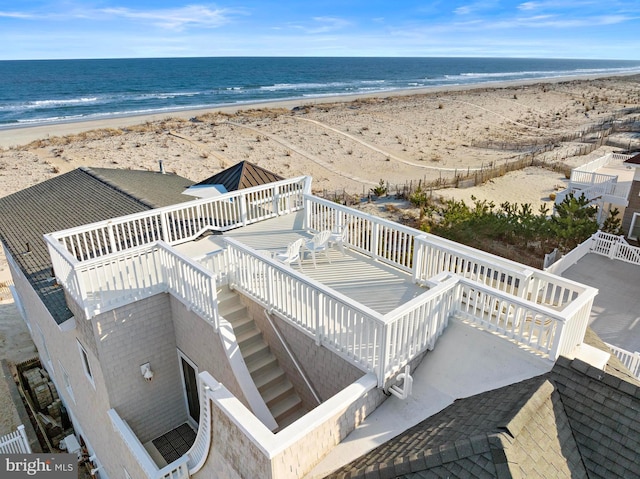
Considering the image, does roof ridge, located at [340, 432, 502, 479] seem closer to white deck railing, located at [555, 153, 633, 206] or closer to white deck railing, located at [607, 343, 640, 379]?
white deck railing, located at [607, 343, 640, 379]

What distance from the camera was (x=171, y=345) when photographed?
7.91 metres

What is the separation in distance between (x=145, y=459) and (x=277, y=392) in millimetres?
2319

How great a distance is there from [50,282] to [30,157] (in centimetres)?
3210

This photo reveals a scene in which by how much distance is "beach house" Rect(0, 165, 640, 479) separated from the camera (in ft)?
13.8

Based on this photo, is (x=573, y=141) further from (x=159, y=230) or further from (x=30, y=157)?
(x=30, y=157)

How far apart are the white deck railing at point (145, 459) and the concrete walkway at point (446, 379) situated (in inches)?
99.9

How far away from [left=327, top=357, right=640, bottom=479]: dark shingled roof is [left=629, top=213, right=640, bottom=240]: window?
16.3 metres

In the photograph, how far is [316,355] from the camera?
5980 mm

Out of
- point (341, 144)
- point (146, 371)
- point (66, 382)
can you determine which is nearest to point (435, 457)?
point (146, 371)

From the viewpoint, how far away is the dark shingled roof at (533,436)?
12.4ft

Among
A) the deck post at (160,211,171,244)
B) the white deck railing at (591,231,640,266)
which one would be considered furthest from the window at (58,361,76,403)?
the white deck railing at (591,231,640,266)

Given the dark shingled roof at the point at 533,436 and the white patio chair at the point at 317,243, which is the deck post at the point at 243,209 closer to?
the white patio chair at the point at 317,243

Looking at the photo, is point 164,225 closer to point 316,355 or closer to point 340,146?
point 316,355

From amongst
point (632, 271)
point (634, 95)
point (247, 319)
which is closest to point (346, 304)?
point (247, 319)
